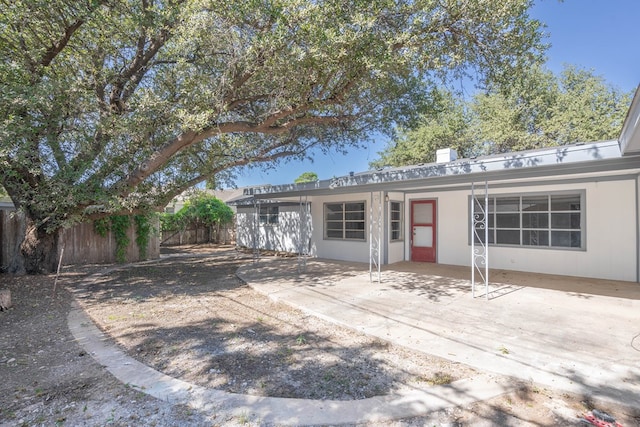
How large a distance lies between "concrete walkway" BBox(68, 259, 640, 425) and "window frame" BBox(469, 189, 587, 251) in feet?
3.30

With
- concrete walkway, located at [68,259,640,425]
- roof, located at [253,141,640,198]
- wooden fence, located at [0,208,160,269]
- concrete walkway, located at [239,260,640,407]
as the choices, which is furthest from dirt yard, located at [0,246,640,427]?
wooden fence, located at [0,208,160,269]

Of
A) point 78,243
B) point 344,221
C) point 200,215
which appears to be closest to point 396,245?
point 344,221

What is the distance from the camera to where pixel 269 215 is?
14398 millimetres

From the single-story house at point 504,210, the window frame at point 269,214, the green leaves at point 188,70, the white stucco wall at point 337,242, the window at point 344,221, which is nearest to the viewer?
the single-story house at point 504,210

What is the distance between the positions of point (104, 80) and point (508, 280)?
9.84 m

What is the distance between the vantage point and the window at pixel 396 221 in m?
9.74

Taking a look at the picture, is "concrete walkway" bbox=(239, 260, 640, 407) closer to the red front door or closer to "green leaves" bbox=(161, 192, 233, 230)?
the red front door

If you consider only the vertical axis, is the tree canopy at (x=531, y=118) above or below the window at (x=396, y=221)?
above

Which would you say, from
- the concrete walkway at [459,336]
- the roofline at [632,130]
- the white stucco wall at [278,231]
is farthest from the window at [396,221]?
the roofline at [632,130]

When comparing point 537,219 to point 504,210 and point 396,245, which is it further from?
point 396,245

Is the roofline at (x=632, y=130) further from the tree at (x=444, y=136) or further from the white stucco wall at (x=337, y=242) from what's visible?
the tree at (x=444, y=136)

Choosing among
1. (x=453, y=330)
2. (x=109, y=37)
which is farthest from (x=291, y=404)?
(x=109, y=37)

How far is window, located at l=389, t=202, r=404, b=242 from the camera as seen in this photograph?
32.0 ft

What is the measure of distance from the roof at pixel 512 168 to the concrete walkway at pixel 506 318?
6.83 feet
